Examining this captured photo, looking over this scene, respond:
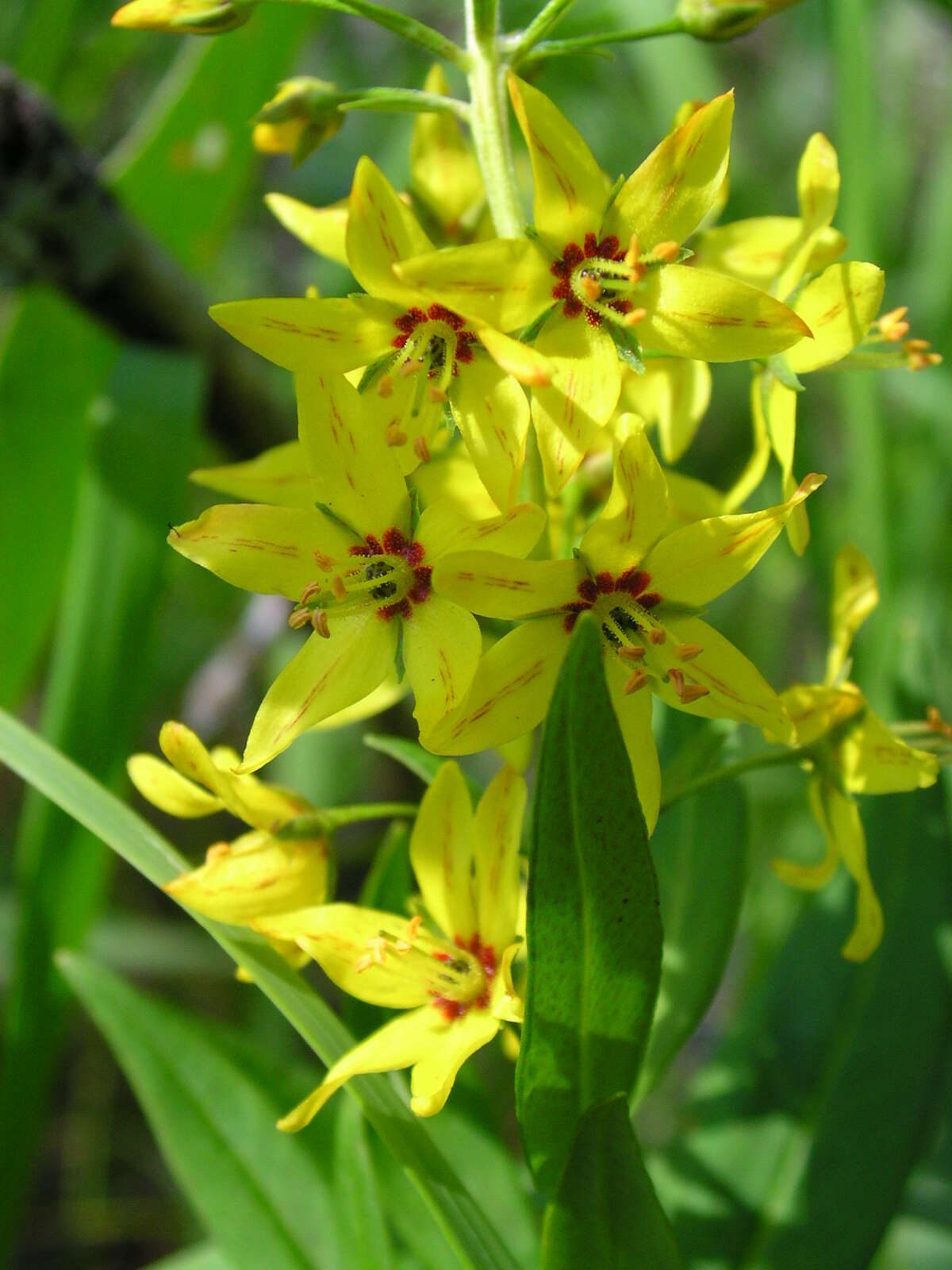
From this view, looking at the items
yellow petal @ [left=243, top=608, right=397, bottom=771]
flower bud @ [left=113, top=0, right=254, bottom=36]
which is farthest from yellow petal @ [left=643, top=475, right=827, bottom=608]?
flower bud @ [left=113, top=0, right=254, bottom=36]

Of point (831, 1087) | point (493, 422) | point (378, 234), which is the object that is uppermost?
point (378, 234)

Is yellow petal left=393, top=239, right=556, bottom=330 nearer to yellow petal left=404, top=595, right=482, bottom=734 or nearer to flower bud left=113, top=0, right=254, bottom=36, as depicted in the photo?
yellow petal left=404, top=595, right=482, bottom=734

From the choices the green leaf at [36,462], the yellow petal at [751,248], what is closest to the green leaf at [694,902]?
the yellow petal at [751,248]

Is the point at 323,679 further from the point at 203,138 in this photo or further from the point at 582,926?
the point at 203,138

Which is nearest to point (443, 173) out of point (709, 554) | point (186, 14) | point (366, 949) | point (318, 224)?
point (318, 224)

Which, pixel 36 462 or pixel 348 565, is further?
pixel 36 462

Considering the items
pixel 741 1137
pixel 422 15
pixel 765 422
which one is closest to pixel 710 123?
pixel 765 422

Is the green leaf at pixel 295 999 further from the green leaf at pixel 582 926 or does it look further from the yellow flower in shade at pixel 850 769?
the yellow flower in shade at pixel 850 769
